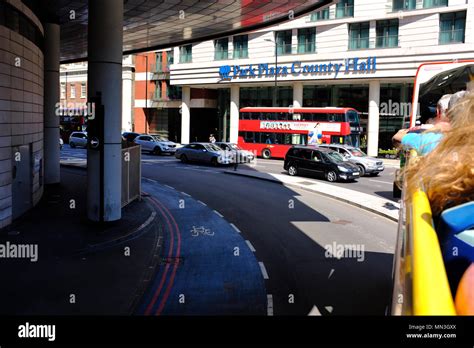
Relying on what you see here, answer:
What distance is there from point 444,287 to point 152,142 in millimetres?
43689

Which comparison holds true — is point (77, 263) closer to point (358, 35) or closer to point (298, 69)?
point (358, 35)

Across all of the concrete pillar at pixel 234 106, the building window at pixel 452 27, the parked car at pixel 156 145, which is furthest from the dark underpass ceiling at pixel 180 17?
the concrete pillar at pixel 234 106

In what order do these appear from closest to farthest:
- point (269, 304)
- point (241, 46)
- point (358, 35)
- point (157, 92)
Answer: point (269, 304)
point (358, 35)
point (241, 46)
point (157, 92)

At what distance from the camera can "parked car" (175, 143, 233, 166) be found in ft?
111

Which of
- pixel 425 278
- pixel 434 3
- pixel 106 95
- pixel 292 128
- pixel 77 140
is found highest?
pixel 434 3

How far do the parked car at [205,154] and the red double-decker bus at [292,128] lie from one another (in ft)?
22.6

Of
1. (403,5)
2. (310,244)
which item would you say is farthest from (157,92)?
(310,244)

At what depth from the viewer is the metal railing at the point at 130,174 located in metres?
16.6

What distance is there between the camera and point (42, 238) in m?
12.2

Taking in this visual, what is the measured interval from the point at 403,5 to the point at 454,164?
137ft

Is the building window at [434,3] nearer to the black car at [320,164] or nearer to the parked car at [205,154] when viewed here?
the black car at [320,164]

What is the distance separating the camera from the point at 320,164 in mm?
26797

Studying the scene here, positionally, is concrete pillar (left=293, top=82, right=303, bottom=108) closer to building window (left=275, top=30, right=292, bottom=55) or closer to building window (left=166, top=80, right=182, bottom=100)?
building window (left=275, top=30, right=292, bottom=55)

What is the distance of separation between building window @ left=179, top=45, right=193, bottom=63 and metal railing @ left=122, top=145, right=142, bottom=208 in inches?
1443
